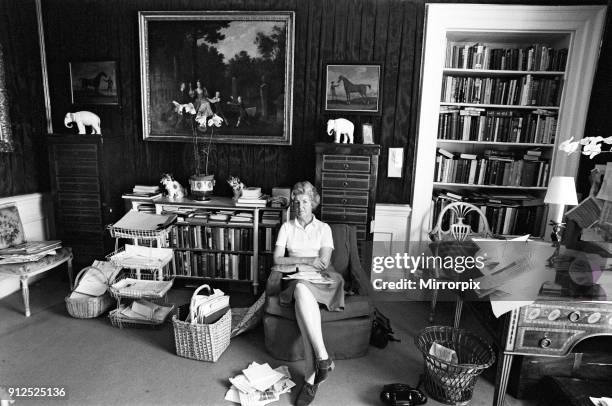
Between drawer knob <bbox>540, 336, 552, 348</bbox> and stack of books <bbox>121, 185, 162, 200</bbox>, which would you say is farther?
Answer: stack of books <bbox>121, 185, 162, 200</bbox>

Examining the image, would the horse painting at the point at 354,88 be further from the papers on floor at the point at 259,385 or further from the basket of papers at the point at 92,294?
the basket of papers at the point at 92,294

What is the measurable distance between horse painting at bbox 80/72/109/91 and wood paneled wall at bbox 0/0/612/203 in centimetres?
18

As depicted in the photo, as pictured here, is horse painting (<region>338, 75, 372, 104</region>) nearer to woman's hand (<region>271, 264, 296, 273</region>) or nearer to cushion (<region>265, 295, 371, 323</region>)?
woman's hand (<region>271, 264, 296, 273</region>)

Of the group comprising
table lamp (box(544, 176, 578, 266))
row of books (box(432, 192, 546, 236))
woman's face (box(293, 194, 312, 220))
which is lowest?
row of books (box(432, 192, 546, 236))

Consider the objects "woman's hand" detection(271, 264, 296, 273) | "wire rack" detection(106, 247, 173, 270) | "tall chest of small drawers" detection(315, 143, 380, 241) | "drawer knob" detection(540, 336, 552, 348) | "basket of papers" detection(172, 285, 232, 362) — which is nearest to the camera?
"drawer knob" detection(540, 336, 552, 348)

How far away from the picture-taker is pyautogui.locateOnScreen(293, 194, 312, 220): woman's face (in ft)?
9.01

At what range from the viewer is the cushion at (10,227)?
10.4 ft

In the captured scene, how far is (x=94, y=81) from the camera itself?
366cm

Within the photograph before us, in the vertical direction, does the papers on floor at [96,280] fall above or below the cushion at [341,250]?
below

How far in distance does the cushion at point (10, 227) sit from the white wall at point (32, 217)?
0.28ft

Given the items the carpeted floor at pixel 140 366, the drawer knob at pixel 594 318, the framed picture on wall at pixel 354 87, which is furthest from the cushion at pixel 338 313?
the framed picture on wall at pixel 354 87

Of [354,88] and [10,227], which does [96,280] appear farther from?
[354,88]

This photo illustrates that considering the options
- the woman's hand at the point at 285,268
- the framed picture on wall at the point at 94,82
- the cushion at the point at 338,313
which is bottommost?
the cushion at the point at 338,313

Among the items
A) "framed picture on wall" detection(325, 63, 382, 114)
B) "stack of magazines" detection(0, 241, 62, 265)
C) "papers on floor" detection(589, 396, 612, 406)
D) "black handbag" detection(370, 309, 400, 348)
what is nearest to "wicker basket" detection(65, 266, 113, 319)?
"stack of magazines" detection(0, 241, 62, 265)
